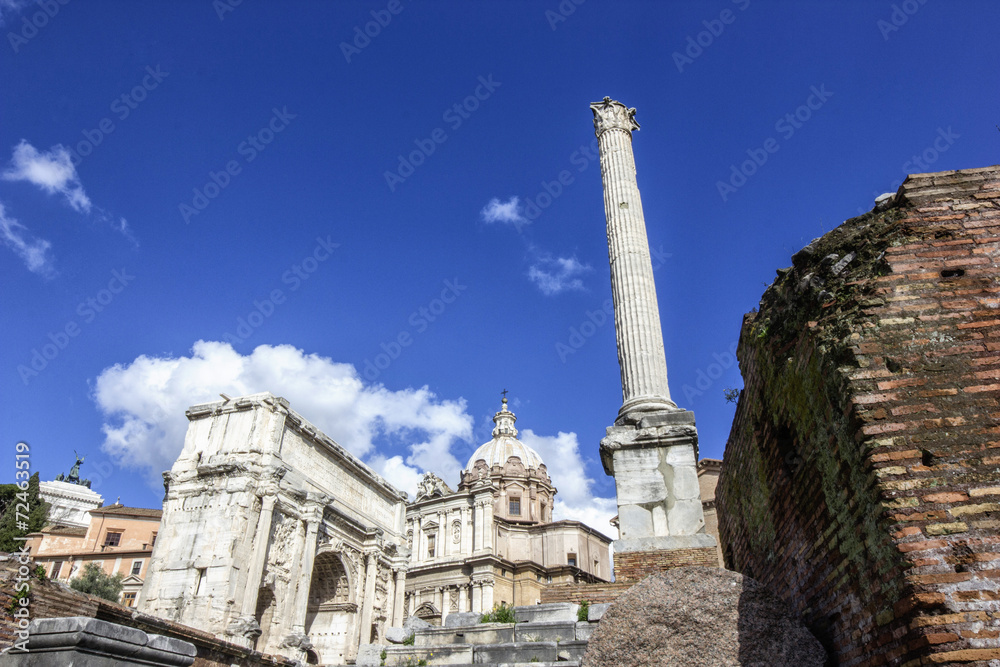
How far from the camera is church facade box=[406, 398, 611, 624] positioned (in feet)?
147

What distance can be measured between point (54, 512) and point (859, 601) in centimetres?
7237

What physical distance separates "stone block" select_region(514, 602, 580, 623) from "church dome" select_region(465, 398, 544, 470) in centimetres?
4616

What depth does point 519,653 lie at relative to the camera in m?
8.04

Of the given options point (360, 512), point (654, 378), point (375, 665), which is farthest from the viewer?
point (360, 512)

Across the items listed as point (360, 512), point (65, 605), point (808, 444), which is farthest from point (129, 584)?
point (808, 444)

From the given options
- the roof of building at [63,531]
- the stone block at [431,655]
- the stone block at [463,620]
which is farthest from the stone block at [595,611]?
the roof of building at [63,531]

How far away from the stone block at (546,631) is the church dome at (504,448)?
46.8 m

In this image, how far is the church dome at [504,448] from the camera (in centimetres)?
5575

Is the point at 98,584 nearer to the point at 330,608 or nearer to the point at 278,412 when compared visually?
the point at 330,608

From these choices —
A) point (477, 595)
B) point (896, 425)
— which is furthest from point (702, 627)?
point (477, 595)

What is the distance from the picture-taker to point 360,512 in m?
30.4

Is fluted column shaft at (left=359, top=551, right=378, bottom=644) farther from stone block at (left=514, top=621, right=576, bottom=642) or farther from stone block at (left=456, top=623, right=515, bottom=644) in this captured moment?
stone block at (left=514, top=621, right=576, bottom=642)

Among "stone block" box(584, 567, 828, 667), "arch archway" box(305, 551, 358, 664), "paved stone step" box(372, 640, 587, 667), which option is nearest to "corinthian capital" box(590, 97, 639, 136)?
"paved stone step" box(372, 640, 587, 667)

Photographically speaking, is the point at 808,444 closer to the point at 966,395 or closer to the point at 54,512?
the point at 966,395
